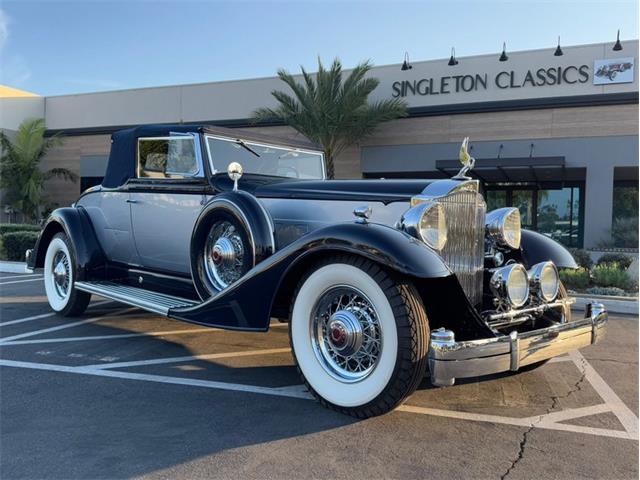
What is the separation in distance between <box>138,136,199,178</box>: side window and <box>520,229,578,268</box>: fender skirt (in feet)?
9.43

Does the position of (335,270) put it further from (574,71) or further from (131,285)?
(574,71)

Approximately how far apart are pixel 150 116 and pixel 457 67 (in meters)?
11.6

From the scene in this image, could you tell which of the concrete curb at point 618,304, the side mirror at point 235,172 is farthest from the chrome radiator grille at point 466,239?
the concrete curb at point 618,304

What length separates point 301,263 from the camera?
3.27 m

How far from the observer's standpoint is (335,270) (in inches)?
123

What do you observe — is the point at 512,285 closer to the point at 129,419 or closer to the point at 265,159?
the point at 129,419

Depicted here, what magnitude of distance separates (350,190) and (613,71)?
46.8ft

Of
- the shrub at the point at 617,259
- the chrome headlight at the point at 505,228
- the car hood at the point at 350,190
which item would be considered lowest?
the shrub at the point at 617,259

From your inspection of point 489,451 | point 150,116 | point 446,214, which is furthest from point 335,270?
point 150,116

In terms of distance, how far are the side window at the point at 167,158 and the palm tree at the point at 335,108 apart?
34.2 ft

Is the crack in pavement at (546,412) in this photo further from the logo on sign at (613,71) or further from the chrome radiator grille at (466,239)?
the logo on sign at (613,71)

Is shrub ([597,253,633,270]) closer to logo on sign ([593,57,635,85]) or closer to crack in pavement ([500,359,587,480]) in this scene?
logo on sign ([593,57,635,85])

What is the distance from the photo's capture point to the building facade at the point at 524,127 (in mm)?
14969

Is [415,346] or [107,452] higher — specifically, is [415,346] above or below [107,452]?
above
